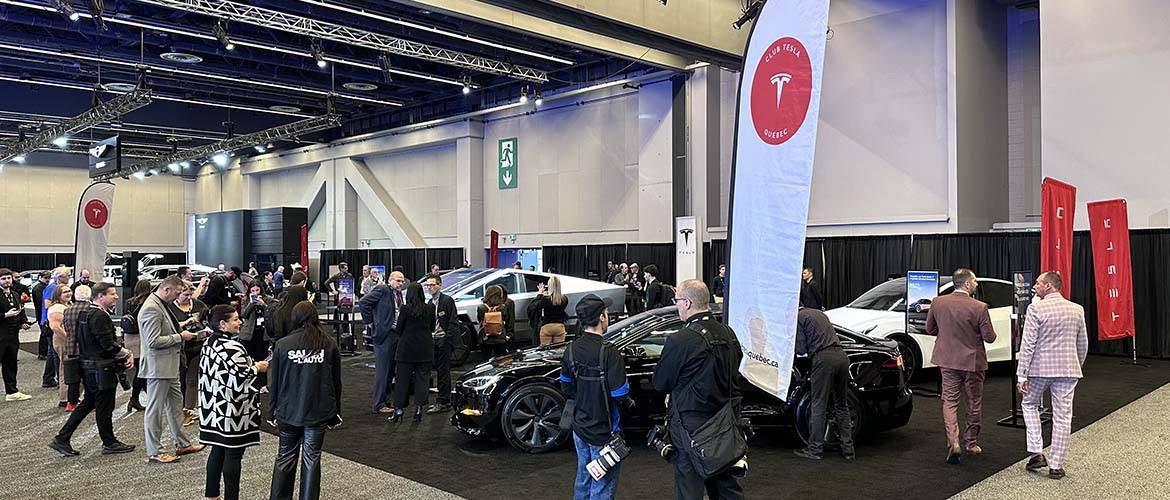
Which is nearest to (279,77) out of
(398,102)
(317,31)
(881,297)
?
(398,102)

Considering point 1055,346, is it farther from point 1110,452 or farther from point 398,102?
point 398,102

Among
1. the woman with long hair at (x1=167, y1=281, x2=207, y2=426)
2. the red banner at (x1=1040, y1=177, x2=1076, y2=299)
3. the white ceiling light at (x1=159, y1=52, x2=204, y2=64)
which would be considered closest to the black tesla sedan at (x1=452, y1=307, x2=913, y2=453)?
the woman with long hair at (x1=167, y1=281, x2=207, y2=426)

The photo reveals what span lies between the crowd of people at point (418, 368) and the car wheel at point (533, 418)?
0.79 meters

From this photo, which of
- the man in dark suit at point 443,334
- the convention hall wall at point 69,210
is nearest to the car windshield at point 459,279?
the man in dark suit at point 443,334

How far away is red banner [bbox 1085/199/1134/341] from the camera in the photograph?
11516 millimetres

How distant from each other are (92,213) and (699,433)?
1191 centimetres

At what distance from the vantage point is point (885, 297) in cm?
1070

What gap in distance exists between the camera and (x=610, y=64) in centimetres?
2180

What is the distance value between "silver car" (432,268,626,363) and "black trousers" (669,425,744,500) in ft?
29.0

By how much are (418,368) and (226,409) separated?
10.6 feet

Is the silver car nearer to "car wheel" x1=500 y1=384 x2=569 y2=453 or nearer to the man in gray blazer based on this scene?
"car wheel" x1=500 y1=384 x2=569 y2=453

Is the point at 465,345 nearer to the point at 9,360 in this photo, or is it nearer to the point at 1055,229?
the point at 9,360

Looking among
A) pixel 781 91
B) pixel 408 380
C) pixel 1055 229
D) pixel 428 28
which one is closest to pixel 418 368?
pixel 408 380

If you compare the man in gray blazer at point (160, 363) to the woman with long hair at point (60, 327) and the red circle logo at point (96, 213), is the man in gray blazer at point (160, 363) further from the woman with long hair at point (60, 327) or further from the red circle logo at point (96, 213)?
the red circle logo at point (96, 213)
